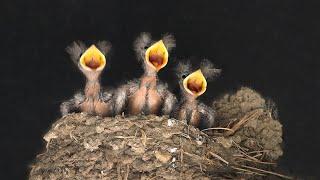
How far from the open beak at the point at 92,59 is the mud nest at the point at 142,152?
0.22 metres

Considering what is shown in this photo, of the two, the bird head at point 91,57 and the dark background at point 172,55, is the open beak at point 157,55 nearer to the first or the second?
the bird head at point 91,57

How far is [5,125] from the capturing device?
192 inches

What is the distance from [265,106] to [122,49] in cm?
117

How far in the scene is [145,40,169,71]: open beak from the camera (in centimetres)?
329

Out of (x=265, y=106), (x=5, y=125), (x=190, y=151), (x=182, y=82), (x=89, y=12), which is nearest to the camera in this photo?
(x=190, y=151)

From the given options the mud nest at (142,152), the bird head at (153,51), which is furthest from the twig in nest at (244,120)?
the bird head at (153,51)

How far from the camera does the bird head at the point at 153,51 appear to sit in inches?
129

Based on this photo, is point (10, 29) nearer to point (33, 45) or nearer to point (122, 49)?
point (33, 45)

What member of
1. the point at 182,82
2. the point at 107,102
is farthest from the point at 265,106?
the point at 107,102

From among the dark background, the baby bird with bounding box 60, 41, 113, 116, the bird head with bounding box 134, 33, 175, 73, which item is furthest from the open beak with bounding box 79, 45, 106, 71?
the dark background

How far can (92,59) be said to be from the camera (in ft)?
10.9

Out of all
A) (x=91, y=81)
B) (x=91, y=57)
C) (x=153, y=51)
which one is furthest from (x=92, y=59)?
(x=153, y=51)

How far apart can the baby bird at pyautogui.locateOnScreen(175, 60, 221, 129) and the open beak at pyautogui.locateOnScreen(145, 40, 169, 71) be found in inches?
5.9

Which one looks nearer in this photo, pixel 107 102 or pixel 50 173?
pixel 50 173
